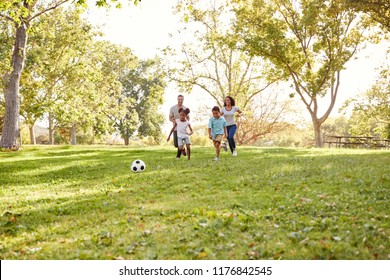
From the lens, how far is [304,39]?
108 feet

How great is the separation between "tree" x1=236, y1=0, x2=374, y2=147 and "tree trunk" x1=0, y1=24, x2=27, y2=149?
54.4ft

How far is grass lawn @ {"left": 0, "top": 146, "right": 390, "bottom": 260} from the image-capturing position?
5914mm

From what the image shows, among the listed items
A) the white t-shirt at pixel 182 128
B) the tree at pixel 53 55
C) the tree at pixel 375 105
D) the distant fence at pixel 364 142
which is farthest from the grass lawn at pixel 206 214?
the tree at pixel 375 105

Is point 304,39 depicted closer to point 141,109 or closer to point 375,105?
point 375,105

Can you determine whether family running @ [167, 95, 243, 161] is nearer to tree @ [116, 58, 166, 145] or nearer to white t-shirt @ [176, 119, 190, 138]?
white t-shirt @ [176, 119, 190, 138]

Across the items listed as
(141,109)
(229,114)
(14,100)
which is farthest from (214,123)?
(141,109)

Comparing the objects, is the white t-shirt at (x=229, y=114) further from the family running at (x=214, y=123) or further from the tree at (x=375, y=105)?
the tree at (x=375, y=105)

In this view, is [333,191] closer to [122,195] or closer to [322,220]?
[322,220]

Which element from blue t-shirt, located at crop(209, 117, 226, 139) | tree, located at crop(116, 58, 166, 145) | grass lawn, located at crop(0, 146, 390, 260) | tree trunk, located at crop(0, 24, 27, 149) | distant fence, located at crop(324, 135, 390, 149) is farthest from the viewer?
tree, located at crop(116, 58, 166, 145)

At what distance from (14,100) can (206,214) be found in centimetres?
2283

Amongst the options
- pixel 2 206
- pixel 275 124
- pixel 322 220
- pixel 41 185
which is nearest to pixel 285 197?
pixel 322 220

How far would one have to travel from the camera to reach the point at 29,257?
6109mm

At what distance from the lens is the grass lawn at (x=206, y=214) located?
591 centimetres

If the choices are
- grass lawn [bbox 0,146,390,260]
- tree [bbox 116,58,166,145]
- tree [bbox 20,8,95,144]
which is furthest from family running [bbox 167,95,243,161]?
tree [bbox 116,58,166,145]
